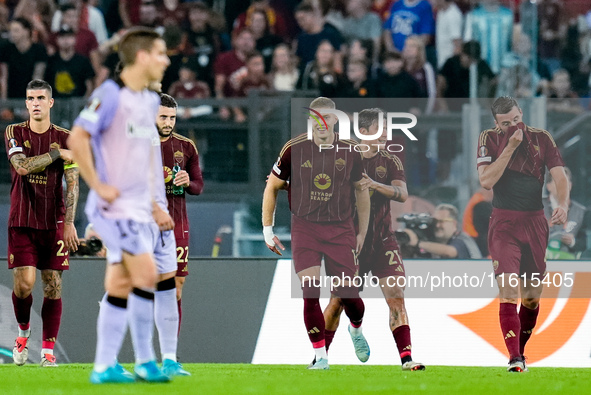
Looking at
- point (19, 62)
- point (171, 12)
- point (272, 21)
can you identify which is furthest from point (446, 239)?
point (19, 62)

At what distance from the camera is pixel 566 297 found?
998 cm

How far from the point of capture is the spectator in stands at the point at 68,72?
43.5 ft

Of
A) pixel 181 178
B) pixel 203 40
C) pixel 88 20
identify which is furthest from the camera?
pixel 88 20

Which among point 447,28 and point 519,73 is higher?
point 447,28

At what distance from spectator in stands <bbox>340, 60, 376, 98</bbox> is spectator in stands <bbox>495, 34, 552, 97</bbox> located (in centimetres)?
173

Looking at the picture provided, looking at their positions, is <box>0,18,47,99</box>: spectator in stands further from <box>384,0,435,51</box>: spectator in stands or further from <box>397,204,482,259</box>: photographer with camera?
<box>397,204,482,259</box>: photographer with camera

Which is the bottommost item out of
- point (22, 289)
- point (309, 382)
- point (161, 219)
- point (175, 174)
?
point (309, 382)

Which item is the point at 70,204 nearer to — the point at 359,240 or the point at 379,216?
the point at 359,240

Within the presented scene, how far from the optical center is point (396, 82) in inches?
499

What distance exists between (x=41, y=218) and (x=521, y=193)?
4037 mm

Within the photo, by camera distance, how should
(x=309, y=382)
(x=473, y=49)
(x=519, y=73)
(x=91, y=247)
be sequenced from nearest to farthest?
(x=309, y=382) < (x=91, y=247) < (x=519, y=73) < (x=473, y=49)

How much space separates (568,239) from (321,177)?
2711 millimetres

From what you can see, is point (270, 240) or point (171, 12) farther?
point (171, 12)

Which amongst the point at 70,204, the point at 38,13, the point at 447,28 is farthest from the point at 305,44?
the point at 70,204
